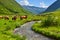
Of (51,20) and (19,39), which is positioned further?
(51,20)

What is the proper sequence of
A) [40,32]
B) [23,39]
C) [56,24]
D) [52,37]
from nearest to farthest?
[23,39] → [52,37] → [40,32] → [56,24]

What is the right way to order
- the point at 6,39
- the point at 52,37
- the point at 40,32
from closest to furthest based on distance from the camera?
the point at 6,39
the point at 52,37
the point at 40,32

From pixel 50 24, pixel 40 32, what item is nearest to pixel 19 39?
Answer: pixel 40 32

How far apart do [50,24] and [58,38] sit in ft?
50.0

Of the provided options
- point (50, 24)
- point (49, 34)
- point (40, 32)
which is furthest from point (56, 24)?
point (49, 34)

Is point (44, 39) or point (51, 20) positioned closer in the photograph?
→ point (44, 39)

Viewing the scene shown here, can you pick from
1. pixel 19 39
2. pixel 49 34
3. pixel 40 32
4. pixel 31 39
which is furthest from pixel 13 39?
pixel 40 32

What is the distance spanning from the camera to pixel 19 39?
2458 centimetres

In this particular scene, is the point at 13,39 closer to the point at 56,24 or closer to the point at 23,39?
the point at 23,39

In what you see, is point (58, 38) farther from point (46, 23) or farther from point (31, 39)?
point (46, 23)

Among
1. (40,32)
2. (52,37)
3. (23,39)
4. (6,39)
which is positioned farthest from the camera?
(40,32)

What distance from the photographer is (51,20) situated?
41.2 meters

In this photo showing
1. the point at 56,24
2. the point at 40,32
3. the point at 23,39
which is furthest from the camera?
the point at 56,24

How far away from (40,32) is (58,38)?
7474 millimetres
